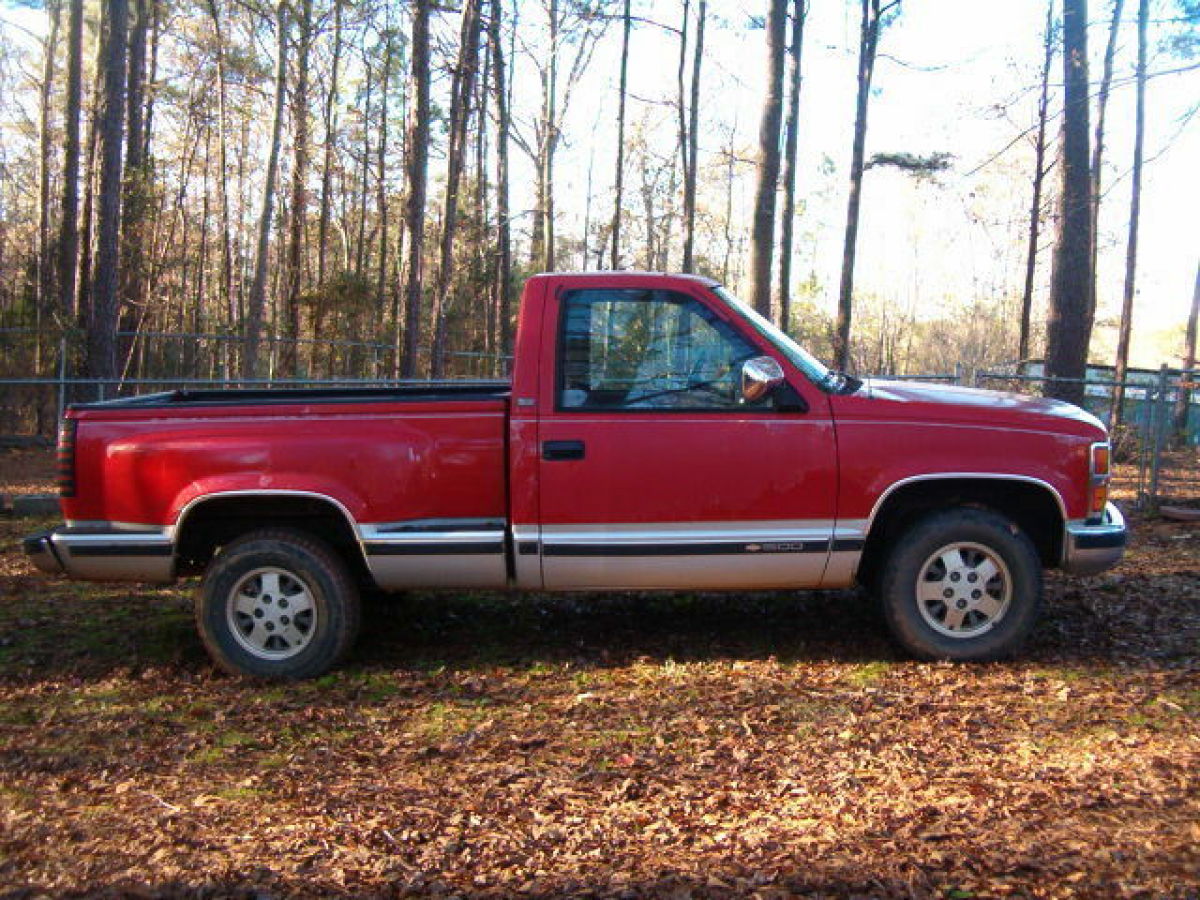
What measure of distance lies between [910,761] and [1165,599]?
3.74 m

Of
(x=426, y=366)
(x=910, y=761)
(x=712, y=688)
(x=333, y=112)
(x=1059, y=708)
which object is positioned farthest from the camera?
(x=333, y=112)

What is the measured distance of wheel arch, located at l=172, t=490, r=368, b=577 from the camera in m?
4.95

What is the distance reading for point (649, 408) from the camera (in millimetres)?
4957

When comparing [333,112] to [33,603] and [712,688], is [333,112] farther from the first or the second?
[712,688]

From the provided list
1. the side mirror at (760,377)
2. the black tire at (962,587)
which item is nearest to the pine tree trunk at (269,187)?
the side mirror at (760,377)

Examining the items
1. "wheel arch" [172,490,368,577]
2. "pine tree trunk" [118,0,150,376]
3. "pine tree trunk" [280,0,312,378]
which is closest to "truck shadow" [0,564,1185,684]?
"wheel arch" [172,490,368,577]

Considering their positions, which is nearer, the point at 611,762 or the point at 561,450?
the point at 611,762

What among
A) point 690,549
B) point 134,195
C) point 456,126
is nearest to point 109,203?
point 456,126

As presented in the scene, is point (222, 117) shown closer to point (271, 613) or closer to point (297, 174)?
point (297, 174)

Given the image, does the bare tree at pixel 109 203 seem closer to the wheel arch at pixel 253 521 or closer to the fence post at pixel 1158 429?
the wheel arch at pixel 253 521

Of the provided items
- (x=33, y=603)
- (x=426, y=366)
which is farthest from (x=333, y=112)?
(x=33, y=603)

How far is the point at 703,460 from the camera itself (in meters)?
4.90

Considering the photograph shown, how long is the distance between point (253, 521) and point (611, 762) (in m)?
2.45

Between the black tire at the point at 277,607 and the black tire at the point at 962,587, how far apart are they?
113 inches
